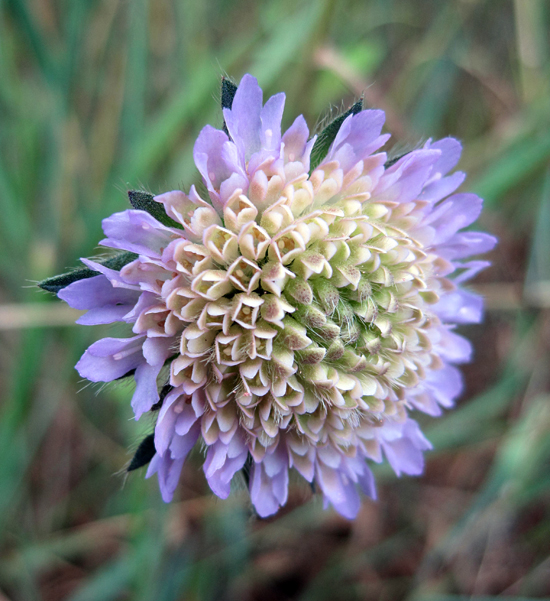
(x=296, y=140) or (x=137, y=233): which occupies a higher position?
(x=296, y=140)

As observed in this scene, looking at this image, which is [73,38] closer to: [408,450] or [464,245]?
[464,245]

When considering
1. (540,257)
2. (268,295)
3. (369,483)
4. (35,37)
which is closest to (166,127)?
(35,37)

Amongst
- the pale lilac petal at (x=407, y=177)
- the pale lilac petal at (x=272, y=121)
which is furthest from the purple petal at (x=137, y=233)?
the pale lilac petal at (x=407, y=177)

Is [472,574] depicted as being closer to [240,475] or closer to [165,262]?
[240,475]

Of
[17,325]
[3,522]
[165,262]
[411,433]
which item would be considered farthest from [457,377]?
[3,522]

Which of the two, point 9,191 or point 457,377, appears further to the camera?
point 9,191

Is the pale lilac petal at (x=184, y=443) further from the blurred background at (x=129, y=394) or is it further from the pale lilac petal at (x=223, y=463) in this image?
the blurred background at (x=129, y=394)
